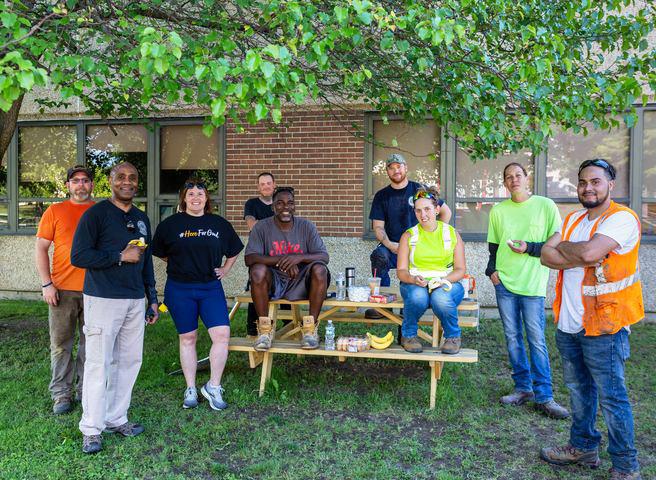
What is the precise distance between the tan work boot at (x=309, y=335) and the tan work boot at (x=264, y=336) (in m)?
0.31

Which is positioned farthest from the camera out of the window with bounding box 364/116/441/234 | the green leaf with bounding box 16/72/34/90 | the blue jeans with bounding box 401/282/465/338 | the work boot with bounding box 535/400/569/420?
the window with bounding box 364/116/441/234

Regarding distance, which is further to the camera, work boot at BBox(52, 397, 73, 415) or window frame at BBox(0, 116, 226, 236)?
window frame at BBox(0, 116, 226, 236)

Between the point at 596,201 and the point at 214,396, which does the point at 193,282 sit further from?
the point at 596,201

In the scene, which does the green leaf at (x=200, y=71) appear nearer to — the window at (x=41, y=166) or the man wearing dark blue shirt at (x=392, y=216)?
the man wearing dark blue shirt at (x=392, y=216)

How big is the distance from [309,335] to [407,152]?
15.4 feet

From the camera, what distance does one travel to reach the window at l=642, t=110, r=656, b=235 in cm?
845

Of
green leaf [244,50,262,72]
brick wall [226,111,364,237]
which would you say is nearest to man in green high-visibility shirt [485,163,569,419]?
green leaf [244,50,262,72]

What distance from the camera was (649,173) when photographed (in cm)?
847

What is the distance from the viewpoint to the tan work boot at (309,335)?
512 cm

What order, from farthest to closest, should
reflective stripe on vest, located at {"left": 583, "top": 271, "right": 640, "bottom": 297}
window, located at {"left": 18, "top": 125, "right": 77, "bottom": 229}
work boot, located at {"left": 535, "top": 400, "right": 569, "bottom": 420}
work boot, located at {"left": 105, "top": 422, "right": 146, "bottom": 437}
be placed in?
window, located at {"left": 18, "top": 125, "right": 77, "bottom": 229} → work boot, located at {"left": 535, "top": 400, "right": 569, "bottom": 420} → work boot, located at {"left": 105, "top": 422, "right": 146, "bottom": 437} → reflective stripe on vest, located at {"left": 583, "top": 271, "right": 640, "bottom": 297}

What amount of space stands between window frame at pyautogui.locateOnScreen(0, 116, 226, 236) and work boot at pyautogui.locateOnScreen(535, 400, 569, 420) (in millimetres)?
6264

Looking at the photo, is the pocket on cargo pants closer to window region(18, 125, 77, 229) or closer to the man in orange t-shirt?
the man in orange t-shirt

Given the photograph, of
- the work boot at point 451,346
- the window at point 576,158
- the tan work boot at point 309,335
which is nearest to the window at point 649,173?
the window at point 576,158

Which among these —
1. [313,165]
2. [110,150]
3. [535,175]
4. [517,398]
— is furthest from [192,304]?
[110,150]
